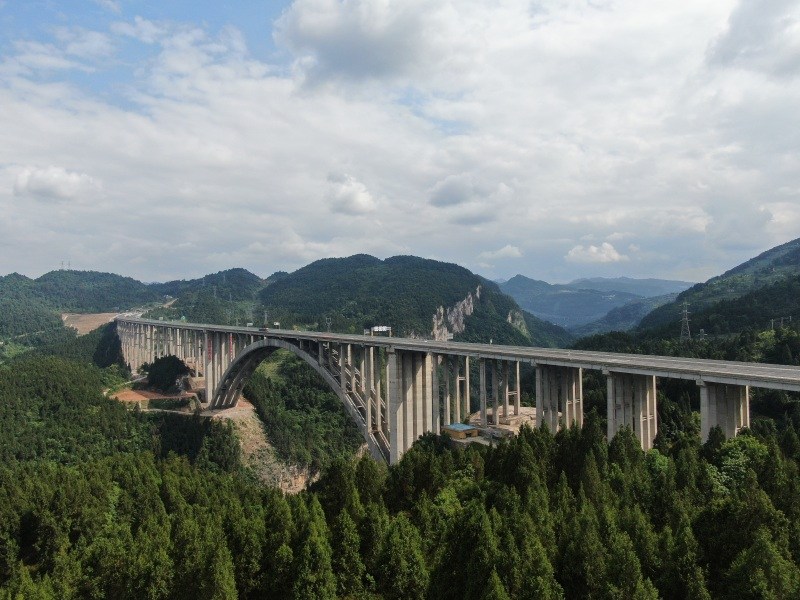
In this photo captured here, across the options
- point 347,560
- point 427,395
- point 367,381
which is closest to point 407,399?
point 427,395

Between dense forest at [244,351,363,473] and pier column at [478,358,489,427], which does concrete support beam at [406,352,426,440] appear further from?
dense forest at [244,351,363,473]

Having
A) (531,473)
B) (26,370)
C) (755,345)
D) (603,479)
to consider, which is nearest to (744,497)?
(603,479)

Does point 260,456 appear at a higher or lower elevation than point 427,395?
lower

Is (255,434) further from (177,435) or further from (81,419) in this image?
(81,419)

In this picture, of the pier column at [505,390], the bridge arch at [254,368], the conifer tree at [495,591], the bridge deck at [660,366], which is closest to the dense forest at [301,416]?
the bridge arch at [254,368]

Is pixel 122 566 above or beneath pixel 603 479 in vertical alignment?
beneath

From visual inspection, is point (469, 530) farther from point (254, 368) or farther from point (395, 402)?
point (254, 368)

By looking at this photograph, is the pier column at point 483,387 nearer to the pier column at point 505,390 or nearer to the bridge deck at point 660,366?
the bridge deck at point 660,366
